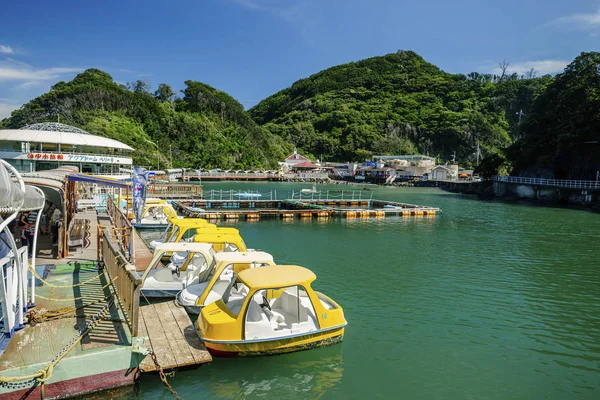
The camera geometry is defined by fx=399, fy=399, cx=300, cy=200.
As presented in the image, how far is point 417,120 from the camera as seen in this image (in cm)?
16038

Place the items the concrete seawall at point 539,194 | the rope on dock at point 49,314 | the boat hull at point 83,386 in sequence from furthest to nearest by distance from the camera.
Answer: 1. the concrete seawall at point 539,194
2. the rope on dock at point 49,314
3. the boat hull at point 83,386

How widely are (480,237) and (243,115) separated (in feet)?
393

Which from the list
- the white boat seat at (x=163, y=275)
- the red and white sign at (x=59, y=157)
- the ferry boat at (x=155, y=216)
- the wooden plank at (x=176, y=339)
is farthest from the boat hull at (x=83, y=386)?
the red and white sign at (x=59, y=157)

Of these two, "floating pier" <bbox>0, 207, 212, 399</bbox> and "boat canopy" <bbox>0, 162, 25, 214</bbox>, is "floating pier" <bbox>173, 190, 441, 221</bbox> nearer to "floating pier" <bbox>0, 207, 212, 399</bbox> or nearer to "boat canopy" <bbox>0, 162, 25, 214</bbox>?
"floating pier" <bbox>0, 207, 212, 399</bbox>

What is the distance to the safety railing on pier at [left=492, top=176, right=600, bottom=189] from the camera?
56188 mm

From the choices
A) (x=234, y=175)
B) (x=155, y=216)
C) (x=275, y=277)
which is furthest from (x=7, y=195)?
(x=234, y=175)

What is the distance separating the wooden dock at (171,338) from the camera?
28.2 ft

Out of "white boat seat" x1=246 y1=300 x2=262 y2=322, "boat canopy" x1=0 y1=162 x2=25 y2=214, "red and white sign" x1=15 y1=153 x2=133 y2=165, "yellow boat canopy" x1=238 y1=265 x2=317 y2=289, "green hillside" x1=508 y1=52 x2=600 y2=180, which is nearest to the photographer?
"boat canopy" x1=0 y1=162 x2=25 y2=214

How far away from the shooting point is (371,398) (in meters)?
8.91

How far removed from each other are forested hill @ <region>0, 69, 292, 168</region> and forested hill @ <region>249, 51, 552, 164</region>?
60.0 feet

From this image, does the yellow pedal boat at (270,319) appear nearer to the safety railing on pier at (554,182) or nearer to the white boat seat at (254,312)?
the white boat seat at (254,312)

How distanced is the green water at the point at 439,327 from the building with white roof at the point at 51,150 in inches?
1006

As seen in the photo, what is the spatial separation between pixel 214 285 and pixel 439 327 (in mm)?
7373

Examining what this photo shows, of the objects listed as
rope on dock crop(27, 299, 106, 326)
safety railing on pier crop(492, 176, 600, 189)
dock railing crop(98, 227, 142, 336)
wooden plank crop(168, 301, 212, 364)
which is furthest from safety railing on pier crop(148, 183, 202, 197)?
safety railing on pier crop(492, 176, 600, 189)
